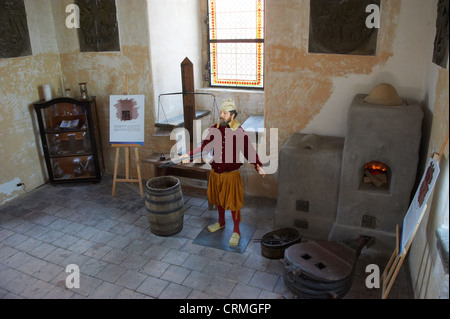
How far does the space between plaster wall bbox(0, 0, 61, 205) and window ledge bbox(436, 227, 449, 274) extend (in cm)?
622

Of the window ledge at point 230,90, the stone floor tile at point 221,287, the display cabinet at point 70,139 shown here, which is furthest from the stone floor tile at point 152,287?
the window ledge at point 230,90

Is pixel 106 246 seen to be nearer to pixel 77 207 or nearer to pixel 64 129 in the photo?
pixel 77 207

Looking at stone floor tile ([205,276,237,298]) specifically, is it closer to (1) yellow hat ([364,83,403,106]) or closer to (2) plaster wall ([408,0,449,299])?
(2) plaster wall ([408,0,449,299])

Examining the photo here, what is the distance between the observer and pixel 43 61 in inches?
260

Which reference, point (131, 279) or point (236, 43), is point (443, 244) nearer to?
point (131, 279)

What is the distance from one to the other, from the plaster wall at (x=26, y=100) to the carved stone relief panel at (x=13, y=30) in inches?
3.7

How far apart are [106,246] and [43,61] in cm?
369

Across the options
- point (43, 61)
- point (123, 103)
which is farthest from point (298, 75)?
point (43, 61)

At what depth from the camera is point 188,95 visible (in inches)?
220

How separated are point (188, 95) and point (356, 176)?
266cm

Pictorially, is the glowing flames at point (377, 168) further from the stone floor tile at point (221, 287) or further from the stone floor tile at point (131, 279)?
the stone floor tile at point (131, 279)

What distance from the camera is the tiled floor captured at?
4.17m

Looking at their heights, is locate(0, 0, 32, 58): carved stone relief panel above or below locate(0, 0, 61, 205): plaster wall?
above

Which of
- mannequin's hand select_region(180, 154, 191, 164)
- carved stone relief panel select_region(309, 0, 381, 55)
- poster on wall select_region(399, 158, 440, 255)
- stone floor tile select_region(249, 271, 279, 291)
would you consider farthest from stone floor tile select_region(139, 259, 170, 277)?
carved stone relief panel select_region(309, 0, 381, 55)
